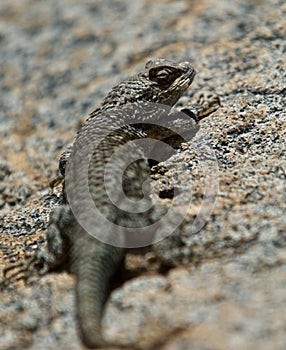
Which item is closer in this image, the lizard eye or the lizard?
the lizard

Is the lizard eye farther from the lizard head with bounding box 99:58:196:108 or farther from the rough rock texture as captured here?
the rough rock texture

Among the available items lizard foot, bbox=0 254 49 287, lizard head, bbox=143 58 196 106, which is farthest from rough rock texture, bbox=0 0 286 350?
lizard head, bbox=143 58 196 106

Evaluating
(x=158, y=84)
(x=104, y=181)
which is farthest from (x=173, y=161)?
(x=158, y=84)

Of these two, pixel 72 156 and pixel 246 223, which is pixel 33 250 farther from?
pixel 246 223

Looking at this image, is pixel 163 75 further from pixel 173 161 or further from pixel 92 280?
pixel 92 280

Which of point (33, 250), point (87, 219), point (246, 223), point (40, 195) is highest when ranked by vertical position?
point (87, 219)

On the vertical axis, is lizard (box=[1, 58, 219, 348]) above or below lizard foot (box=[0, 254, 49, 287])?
above

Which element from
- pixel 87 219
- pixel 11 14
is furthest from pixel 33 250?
pixel 11 14

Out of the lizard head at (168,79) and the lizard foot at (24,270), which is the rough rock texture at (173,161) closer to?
the lizard foot at (24,270)
